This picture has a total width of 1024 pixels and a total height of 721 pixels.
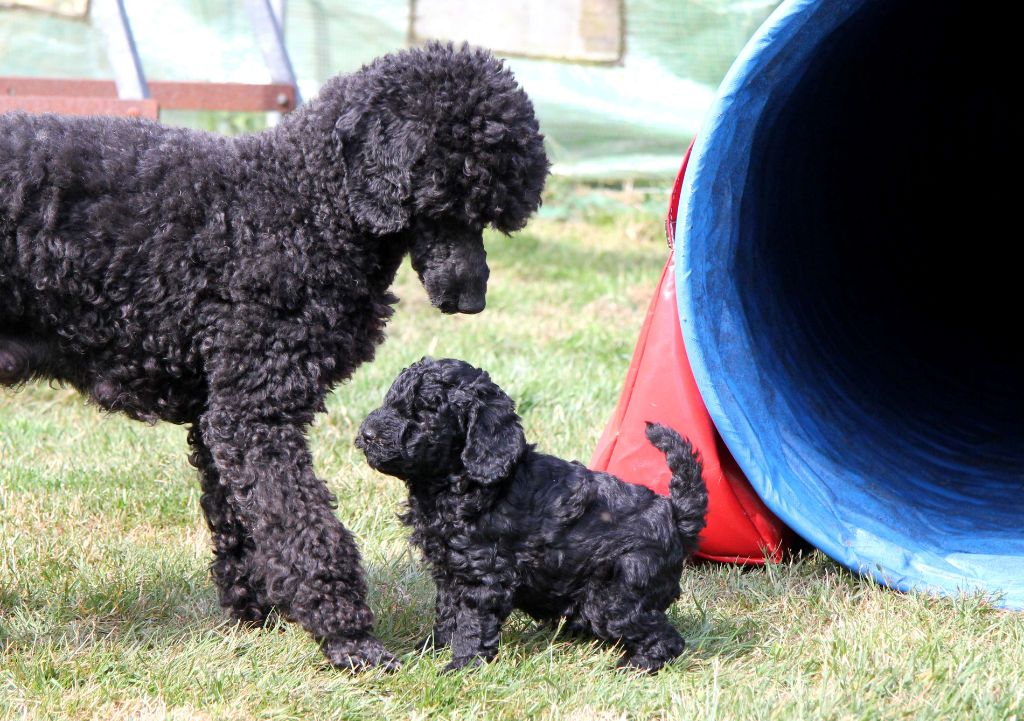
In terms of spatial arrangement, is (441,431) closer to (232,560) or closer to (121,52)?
(232,560)

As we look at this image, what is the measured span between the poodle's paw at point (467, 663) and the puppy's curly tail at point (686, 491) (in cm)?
66

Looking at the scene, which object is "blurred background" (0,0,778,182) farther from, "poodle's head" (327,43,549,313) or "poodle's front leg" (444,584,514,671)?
"poodle's front leg" (444,584,514,671)

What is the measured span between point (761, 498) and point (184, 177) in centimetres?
195

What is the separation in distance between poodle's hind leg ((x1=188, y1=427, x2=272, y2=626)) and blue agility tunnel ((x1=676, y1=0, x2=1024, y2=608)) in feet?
4.78

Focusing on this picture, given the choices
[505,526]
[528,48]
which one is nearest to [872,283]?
[505,526]

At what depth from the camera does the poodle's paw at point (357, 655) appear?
291cm

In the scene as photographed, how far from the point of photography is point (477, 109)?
9.45 ft

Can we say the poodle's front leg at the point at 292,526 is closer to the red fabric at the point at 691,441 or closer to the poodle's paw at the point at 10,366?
the poodle's paw at the point at 10,366

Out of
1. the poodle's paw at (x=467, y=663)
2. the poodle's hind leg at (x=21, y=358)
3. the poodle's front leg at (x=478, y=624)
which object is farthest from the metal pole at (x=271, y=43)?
the poodle's paw at (x=467, y=663)

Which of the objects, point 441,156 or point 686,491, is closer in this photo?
point 441,156

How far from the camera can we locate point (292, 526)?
287 cm

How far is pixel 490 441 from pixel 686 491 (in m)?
0.60

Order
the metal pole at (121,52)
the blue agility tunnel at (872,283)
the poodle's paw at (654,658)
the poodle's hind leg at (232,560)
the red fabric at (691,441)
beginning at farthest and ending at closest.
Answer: the metal pole at (121,52) < the red fabric at (691,441) < the blue agility tunnel at (872,283) < the poodle's hind leg at (232,560) < the poodle's paw at (654,658)

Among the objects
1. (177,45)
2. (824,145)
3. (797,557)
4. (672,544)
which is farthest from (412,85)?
(177,45)
